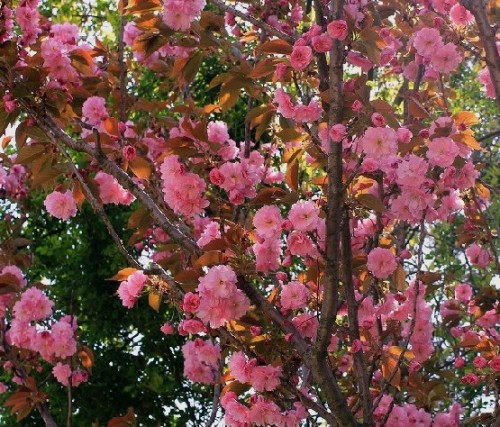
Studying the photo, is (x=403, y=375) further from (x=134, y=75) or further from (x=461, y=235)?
(x=134, y=75)

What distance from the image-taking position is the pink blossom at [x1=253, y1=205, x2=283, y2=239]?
220cm

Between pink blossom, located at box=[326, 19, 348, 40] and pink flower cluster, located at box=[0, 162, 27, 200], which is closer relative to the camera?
pink blossom, located at box=[326, 19, 348, 40]

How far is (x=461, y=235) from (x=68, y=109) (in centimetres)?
153

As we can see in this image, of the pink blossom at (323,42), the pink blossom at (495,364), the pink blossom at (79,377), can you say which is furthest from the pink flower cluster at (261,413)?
the pink blossom at (79,377)

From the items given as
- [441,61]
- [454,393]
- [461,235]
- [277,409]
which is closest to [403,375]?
[461,235]

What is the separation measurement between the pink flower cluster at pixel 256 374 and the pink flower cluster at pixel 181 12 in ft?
3.18

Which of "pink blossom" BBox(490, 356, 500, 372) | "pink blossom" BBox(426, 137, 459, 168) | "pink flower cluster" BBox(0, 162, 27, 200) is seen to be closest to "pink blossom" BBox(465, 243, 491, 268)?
"pink blossom" BBox(490, 356, 500, 372)

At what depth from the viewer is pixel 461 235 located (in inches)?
124

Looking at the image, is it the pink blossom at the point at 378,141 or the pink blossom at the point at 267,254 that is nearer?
the pink blossom at the point at 378,141

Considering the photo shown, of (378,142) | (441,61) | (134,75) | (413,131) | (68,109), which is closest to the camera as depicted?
(378,142)

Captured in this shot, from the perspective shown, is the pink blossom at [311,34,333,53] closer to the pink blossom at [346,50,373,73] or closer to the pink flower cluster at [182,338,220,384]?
the pink blossom at [346,50,373,73]

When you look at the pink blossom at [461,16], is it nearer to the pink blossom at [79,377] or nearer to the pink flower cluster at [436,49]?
the pink flower cluster at [436,49]

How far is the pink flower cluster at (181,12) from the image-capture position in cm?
235

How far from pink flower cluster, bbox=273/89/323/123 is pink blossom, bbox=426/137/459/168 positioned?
13.3 inches
